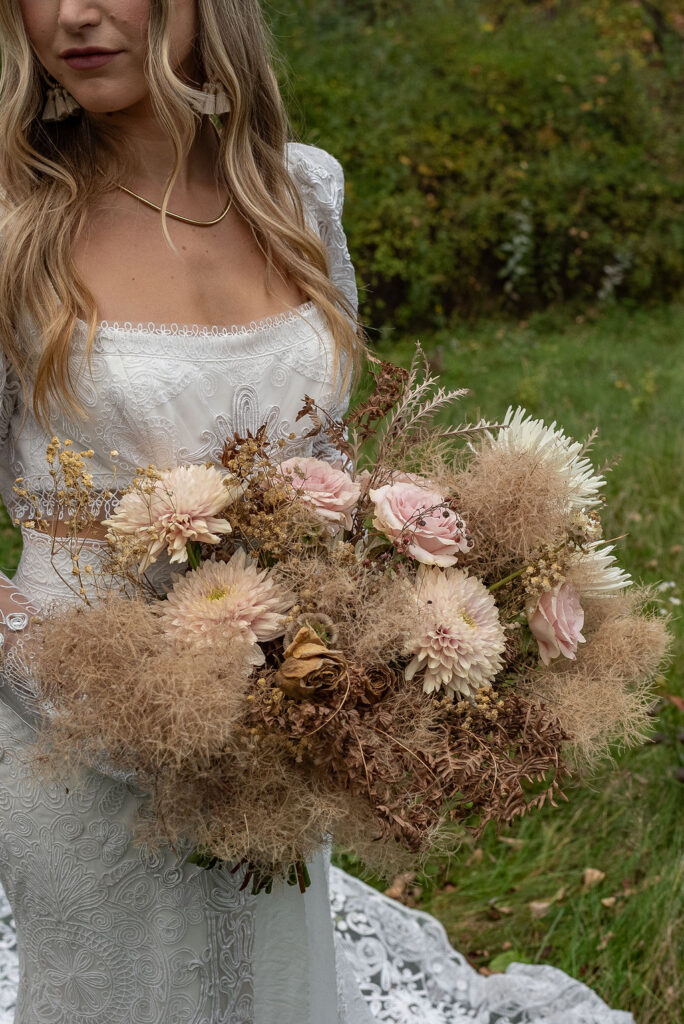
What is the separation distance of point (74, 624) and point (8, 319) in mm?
633

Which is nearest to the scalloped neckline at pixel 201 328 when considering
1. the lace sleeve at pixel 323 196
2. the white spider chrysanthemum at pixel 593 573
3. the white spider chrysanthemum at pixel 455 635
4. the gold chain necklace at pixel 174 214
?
the gold chain necklace at pixel 174 214

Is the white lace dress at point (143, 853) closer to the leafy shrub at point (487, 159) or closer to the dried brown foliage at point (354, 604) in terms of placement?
the dried brown foliage at point (354, 604)

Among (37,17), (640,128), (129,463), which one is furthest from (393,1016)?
(640,128)

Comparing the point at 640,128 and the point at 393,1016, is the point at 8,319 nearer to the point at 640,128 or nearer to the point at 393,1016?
the point at 393,1016

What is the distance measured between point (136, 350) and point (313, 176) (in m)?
0.71

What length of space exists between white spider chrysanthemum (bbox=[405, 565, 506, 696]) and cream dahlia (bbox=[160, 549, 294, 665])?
7.9 inches

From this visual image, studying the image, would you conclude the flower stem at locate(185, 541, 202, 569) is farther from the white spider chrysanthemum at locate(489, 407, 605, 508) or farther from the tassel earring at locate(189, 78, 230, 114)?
the tassel earring at locate(189, 78, 230, 114)

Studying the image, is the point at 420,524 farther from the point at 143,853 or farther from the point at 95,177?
the point at 95,177

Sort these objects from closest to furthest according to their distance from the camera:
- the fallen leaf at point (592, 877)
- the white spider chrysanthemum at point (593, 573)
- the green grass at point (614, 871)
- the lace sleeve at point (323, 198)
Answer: the white spider chrysanthemum at point (593, 573) < the lace sleeve at point (323, 198) < the green grass at point (614, 871) < the fallen leaf at point (592, 877)

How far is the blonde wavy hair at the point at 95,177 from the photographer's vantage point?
6.22 ft

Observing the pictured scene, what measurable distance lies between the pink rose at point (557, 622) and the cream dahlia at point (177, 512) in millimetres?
494

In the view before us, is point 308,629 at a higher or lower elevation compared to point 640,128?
higher

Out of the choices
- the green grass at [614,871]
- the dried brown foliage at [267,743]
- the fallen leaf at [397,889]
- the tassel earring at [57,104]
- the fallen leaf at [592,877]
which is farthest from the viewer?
the fallen leaf at [397,889]

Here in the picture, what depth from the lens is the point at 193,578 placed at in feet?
5.26
